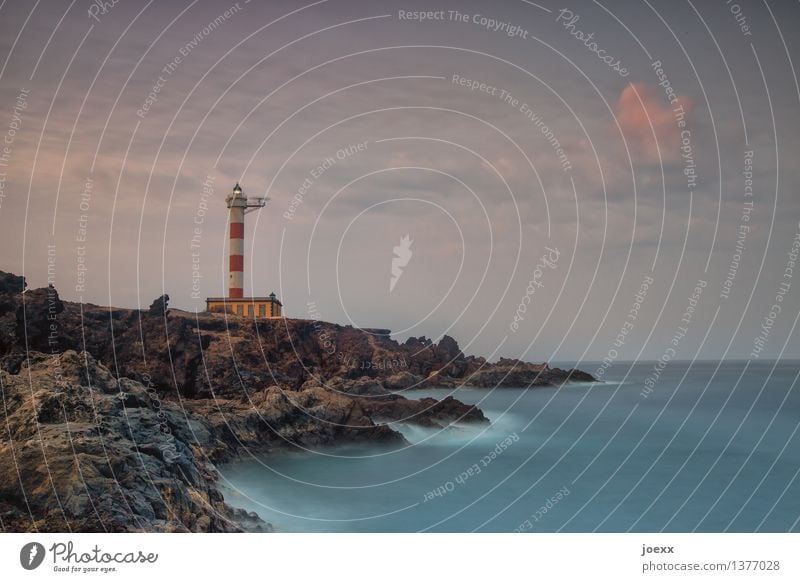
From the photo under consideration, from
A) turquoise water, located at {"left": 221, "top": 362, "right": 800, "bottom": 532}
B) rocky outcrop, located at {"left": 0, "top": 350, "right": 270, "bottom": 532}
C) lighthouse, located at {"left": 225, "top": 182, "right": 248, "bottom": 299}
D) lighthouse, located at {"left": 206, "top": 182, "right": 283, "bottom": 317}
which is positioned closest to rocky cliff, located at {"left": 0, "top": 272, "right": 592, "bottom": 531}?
rocky outcrop, located at {"left": 0, "top": 350, "right": 270, "bottom": 532}

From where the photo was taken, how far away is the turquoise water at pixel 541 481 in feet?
40.6

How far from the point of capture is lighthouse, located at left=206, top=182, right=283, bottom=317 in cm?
1933

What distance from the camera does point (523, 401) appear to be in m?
25.1

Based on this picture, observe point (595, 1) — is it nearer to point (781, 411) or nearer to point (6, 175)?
point (6, 175)

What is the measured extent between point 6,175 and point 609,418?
15968 millimetres
